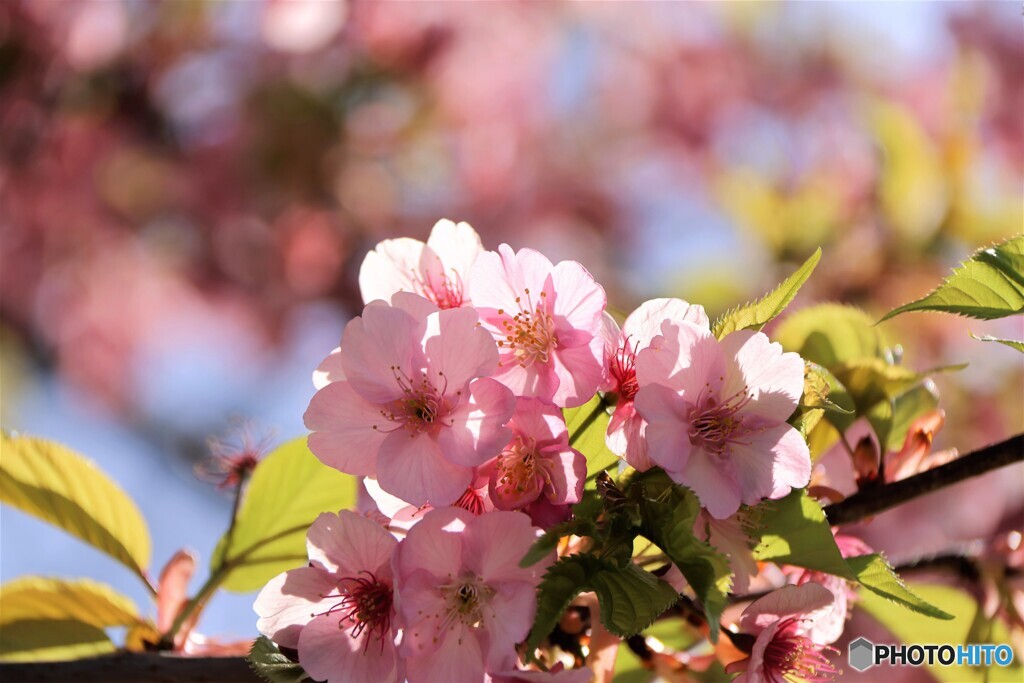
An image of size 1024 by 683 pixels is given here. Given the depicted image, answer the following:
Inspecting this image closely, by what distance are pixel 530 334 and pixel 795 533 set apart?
0.54ft

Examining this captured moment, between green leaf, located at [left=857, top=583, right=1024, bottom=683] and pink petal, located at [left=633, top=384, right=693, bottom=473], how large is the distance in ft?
0.94

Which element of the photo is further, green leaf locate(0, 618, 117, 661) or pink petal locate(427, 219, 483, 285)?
green leaf locate(0, 618, 117, 661)

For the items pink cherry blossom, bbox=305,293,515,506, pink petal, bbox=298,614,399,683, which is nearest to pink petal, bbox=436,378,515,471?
pink cherry blossom, bbox=305,293,515,506

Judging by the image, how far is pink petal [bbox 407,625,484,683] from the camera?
0.46 metres

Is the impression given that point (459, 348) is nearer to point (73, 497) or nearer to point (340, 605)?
point (340, 605)

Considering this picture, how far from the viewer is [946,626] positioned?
728 mm

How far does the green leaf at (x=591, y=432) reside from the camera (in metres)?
0.50

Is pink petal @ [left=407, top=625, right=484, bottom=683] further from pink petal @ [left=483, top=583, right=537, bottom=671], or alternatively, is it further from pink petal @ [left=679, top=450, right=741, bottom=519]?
pink petal @ [left=679, top=450, right=741, bottom=519]

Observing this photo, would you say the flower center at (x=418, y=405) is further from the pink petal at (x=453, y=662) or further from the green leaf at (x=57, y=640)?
the green leaf at (x=57, y=640)

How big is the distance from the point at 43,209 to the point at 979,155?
2.52m

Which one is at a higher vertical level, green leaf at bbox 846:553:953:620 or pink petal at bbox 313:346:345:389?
pink petal at bbox 313:346:345:389

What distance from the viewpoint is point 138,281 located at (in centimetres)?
300

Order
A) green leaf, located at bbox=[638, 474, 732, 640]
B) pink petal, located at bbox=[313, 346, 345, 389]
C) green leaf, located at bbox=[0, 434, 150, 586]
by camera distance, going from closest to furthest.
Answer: green leaf, located at bbox=[638, 474, 732, 640]
pink petal, located at bbox=[313, 346, 345, 389]
green leaf, located at bbox=[0, 434, 150, 586]

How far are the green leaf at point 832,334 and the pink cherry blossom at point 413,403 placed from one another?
0.32 m
